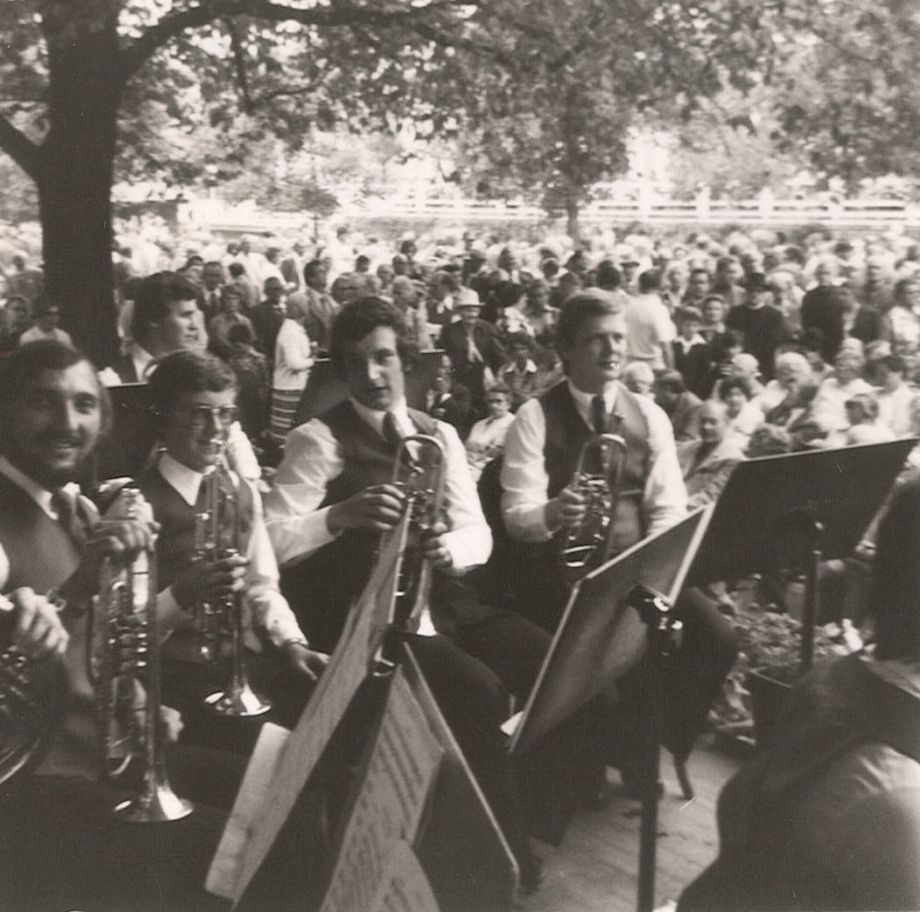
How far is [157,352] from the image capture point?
4.45 m

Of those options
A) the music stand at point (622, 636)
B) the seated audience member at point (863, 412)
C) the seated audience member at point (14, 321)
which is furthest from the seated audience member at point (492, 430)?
the music stand at point (622, 636)

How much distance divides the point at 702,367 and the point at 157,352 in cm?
421

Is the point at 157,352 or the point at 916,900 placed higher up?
the point at 157,352

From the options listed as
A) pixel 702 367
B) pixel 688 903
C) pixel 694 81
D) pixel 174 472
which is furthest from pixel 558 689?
pixel 694 81

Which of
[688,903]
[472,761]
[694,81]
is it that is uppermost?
[694,81]

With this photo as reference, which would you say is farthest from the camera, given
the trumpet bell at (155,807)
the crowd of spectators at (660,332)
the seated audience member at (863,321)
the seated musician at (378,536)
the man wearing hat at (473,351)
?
the man wearing hat at (473,351)

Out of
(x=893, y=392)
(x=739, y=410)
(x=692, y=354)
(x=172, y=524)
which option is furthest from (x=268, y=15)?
(x=172, y=524)

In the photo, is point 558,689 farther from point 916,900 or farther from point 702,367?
point 702,367

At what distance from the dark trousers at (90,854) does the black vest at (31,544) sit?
358mm

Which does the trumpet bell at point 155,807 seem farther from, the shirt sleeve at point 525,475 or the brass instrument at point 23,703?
the shirt sleeve at point 525,475

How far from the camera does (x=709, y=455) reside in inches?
218

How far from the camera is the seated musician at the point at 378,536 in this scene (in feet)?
10.8

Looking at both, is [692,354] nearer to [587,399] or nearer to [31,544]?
[587,399]

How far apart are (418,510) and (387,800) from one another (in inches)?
77.0
